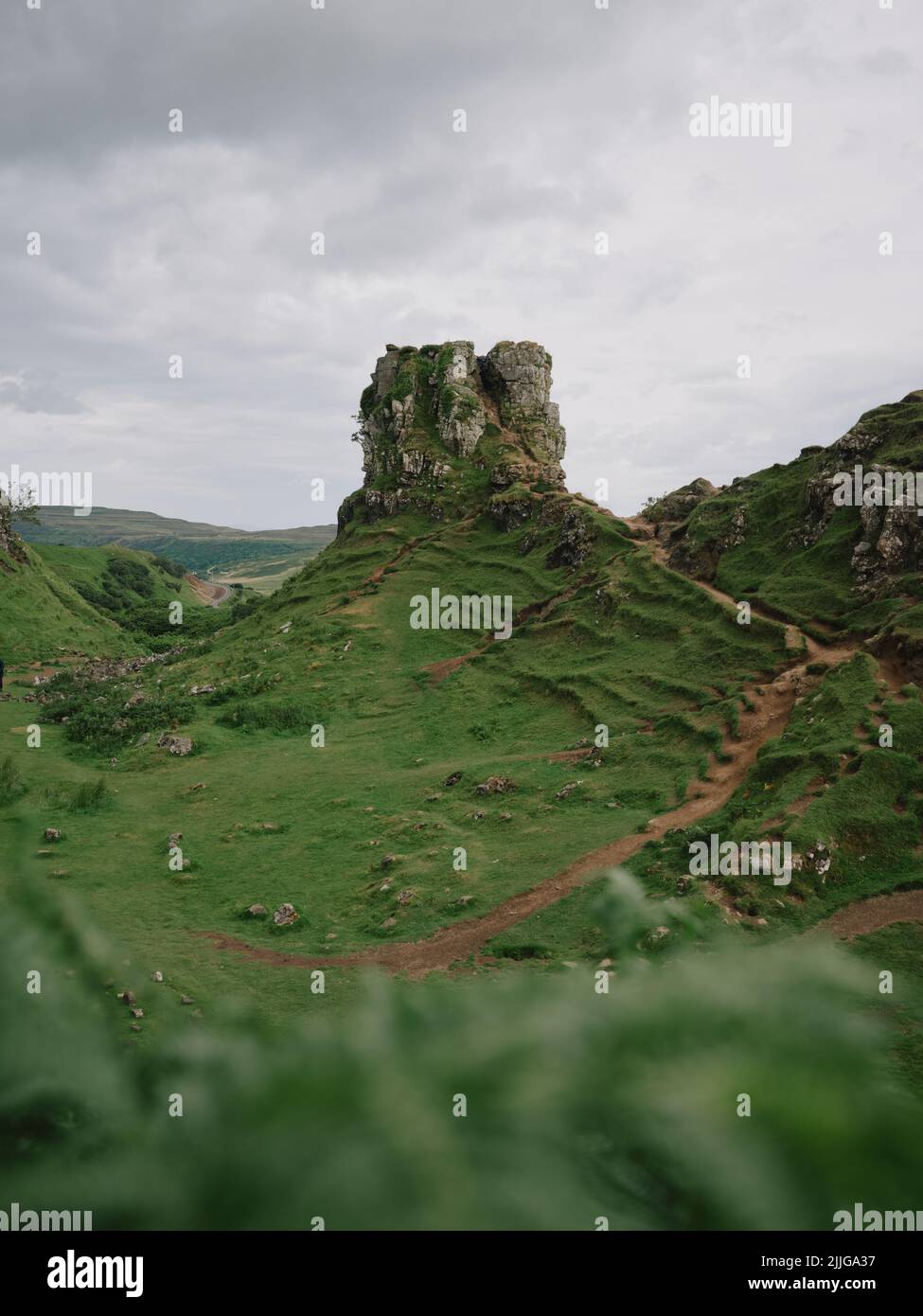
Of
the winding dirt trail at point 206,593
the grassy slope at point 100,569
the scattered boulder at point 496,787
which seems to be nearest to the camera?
the scattered boulder at point 496,787

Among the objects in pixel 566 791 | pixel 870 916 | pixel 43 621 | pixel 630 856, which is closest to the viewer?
pixel 870 916

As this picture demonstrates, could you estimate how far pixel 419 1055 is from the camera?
2.69 metres

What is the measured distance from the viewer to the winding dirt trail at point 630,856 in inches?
717

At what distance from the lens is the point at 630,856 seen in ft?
73.7

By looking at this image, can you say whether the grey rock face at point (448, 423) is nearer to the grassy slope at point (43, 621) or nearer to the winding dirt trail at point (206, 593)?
the grassy slope at point (43, 621)

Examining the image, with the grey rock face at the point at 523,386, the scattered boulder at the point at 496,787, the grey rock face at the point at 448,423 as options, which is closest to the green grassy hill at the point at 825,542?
the scattered boulder at the point at 496,787

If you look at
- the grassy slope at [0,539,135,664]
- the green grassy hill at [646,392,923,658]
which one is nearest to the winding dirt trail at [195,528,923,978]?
the green grassy hill at [646,392,923,658]

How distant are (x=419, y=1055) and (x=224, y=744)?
3900 centimetres

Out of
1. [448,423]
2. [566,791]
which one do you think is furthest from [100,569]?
[566,791]

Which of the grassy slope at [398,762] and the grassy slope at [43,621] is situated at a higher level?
the grassy slope at [43,621]

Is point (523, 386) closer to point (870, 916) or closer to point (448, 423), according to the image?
point (448, 423)

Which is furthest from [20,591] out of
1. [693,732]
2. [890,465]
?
[890,465]

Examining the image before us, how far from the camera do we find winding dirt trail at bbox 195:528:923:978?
1822 centimetres
